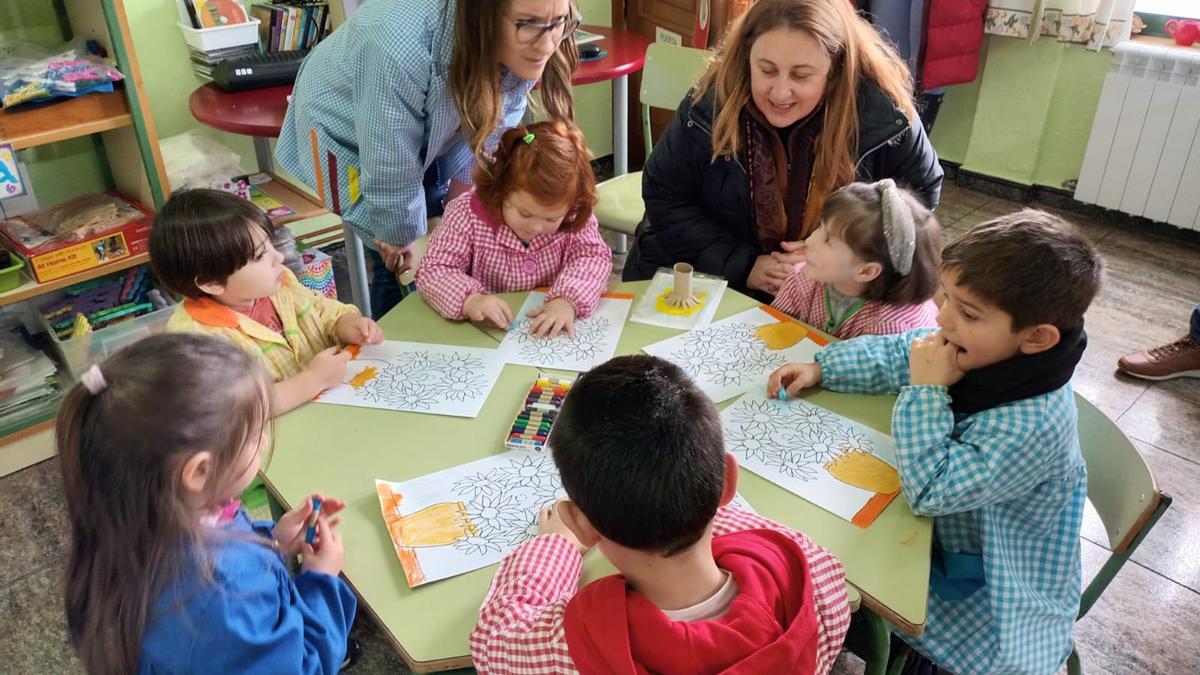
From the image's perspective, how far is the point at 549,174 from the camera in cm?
156

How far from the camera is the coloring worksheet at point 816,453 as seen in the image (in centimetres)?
115

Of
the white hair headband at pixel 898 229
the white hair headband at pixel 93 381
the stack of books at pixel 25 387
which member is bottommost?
the stack of books at pixel 25 387

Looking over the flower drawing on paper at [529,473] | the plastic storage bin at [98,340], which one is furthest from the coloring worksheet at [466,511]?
the plastic storage bin at [98,340]

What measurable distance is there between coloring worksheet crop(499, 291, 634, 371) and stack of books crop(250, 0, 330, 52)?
167 centimetres

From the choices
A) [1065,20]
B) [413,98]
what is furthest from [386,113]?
[1065,20]

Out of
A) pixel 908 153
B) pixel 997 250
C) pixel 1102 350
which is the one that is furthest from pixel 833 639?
pixel 1102 350

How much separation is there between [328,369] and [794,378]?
76 centimetres

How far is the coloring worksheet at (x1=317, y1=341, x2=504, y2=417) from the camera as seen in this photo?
1.34 meters

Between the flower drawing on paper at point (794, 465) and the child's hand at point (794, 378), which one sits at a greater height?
the child's hand at point (794, 378)

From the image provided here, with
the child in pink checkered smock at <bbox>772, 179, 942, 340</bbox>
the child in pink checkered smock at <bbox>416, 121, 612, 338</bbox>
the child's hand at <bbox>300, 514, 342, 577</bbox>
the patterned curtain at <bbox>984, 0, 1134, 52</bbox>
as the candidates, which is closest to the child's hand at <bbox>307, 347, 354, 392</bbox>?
the child in pink checkered smock at <bbox>416, 121, 612, 338</bbox>

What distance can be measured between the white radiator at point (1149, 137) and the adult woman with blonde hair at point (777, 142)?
1987 millimetres

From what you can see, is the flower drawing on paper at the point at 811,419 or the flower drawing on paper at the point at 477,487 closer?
the flower drawing on paper at the point at 477,487

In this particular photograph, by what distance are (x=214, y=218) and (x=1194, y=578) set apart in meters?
2.21

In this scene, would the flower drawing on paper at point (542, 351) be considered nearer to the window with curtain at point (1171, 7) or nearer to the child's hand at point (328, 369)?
the child's hand at point (328, 369)
